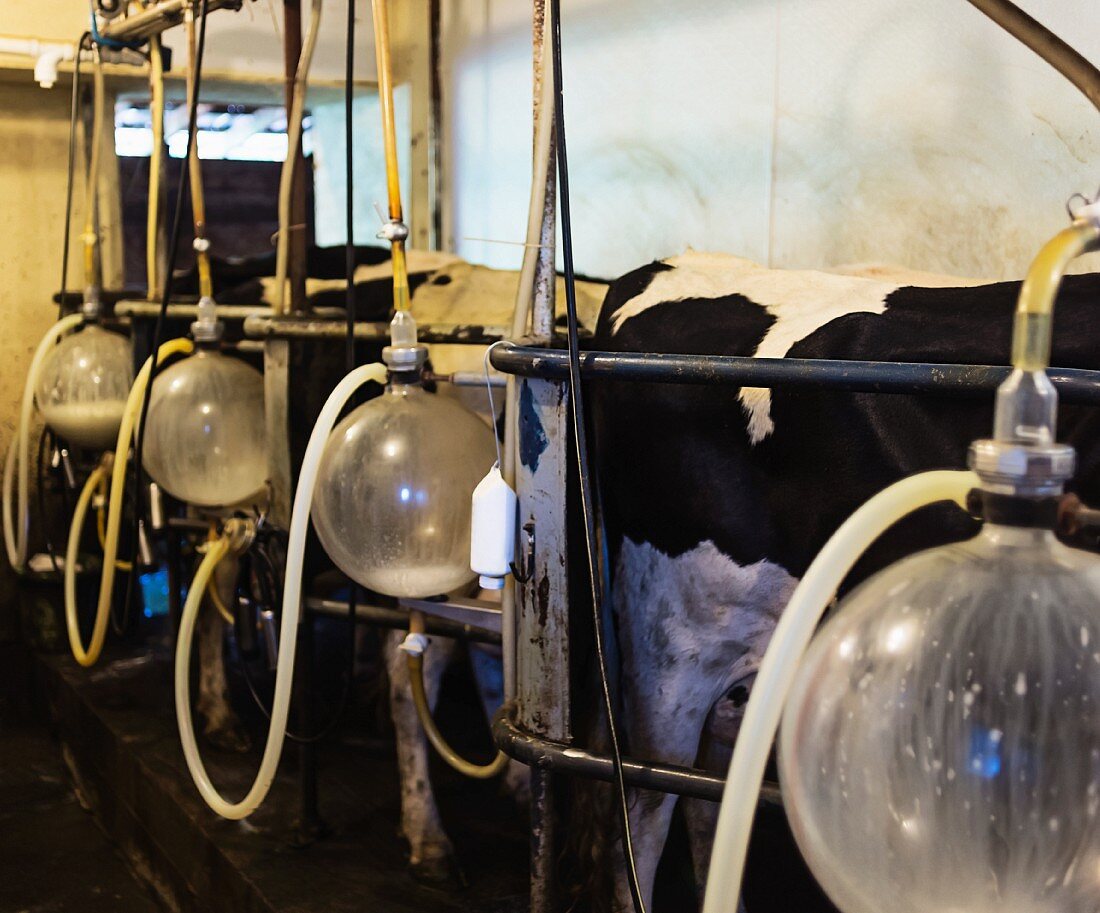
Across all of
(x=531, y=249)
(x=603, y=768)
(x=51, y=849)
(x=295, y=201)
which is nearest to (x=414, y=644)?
(x=603, y=768)

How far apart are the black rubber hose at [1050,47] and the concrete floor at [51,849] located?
95.9 inches

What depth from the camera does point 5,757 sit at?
3410 millimetres

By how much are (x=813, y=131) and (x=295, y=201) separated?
115cm

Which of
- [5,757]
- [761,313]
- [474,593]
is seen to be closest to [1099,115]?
[761,313]

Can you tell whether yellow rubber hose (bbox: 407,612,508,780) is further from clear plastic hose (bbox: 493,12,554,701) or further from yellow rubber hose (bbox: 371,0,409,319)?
yellow rubber hose (bbox: 371,0,409,319)

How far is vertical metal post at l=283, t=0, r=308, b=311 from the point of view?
2.29 meters

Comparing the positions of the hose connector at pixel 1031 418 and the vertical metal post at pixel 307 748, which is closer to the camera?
the hose connector at pixel 1031 418

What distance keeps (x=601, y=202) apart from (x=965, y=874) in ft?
8.75

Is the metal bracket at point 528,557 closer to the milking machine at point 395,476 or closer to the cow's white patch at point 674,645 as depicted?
the milking machine at point 395,476

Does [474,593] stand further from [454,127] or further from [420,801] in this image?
[454,127]

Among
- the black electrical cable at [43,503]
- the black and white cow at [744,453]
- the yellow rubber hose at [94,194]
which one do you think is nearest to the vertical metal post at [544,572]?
the black and white cow at [744,453]

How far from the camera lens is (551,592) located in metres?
1.46

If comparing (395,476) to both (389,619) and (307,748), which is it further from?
(307,748)

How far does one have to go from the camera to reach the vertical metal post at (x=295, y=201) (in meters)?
2.29
